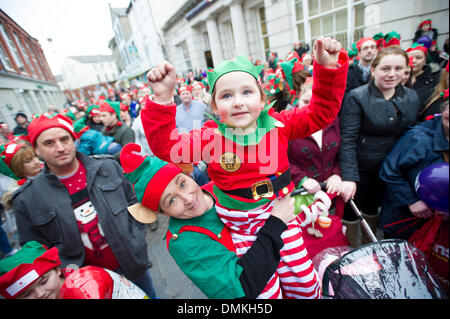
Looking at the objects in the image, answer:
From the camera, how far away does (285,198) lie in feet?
3.79

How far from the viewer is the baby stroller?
0.84 m

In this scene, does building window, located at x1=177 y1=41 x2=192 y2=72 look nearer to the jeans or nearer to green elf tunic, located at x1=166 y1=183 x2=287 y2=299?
the jeans

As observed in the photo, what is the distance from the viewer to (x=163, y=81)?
2.93ft

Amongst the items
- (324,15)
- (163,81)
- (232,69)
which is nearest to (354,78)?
(324,15)

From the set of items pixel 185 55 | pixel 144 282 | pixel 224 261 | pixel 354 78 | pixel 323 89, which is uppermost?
pixel 185 55

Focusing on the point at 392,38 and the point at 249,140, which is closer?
the point at 249,140

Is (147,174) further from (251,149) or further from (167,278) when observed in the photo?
(167,278)

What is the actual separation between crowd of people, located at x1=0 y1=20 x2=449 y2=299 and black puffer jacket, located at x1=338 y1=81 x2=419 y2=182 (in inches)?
0.4

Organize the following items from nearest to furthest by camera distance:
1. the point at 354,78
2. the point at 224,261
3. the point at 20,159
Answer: the point at 224,261, the point at 20,159, the point at 354,78

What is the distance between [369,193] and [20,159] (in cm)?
432

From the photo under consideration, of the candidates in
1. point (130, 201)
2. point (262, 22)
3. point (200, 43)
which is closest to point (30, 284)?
point (130, 201)

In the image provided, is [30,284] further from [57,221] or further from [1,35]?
[1,35]

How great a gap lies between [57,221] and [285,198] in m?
1.92

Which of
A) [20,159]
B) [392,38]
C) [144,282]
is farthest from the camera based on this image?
[392,38]
